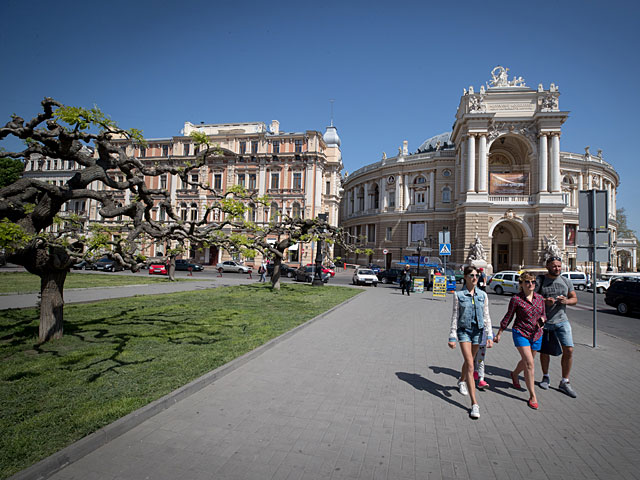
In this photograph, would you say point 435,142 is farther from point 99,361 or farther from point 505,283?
point 99,361

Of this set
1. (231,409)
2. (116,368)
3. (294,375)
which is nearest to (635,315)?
(294,375)

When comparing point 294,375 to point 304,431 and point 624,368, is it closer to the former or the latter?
point 304,431

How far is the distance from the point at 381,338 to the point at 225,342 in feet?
13.0

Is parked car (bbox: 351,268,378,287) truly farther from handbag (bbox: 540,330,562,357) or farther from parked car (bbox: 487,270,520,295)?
handbag (bbox: 540,330,562,357)

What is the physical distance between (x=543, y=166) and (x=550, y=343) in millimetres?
44354

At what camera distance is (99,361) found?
6.30 meters

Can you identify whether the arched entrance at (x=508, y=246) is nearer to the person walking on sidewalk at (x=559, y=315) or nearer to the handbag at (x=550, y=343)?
the person walking on sidewalk at (x=559, y=315)

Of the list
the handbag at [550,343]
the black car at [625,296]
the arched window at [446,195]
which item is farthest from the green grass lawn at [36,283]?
the arched window at [446,195]

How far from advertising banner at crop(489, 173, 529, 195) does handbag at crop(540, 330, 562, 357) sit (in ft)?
140

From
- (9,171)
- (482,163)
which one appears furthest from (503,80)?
(9,171)

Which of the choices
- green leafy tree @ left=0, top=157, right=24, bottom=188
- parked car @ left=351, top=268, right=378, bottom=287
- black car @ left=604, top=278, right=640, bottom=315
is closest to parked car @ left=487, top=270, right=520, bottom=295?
black car @ left=604, top=278, right=640, bottom=315

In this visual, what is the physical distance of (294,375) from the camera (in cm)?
602

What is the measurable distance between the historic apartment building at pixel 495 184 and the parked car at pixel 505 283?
1340 cm

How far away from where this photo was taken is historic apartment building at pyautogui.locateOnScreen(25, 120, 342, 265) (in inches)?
1861
